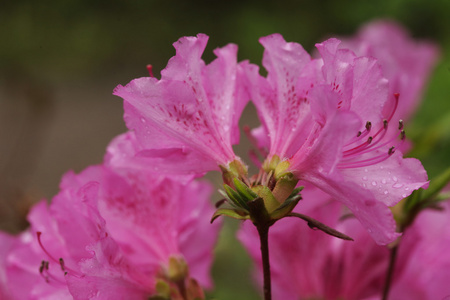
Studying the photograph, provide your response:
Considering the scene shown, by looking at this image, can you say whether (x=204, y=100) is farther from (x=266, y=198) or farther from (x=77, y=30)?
(x=77, y=30)

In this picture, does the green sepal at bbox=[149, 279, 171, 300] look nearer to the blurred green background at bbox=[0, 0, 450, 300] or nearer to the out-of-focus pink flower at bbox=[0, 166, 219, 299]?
the out-of-focus pink flower at bbox=[0, 166, 219, 299]

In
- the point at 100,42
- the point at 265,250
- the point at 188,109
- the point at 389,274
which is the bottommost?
the point at 389,274

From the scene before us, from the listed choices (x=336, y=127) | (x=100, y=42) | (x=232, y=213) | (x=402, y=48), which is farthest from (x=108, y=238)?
(x=100, y=42)

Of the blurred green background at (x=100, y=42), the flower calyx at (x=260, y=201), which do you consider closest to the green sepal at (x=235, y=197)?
the flower calyx at (x=260, y=201)

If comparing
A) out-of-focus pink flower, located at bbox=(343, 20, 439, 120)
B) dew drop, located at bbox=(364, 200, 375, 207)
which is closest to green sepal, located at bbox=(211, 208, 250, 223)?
dew drop, located at bbox=(364, 200, 375, 207)

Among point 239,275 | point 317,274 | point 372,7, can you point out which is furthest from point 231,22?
point 317,274

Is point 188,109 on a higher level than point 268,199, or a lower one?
higher

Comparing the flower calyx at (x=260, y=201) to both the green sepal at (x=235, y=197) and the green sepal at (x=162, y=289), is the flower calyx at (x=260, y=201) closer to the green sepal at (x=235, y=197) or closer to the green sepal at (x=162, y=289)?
the green sepal at (x=235, y=197)

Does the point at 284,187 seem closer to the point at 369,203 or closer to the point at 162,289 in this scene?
the point at 369,203
